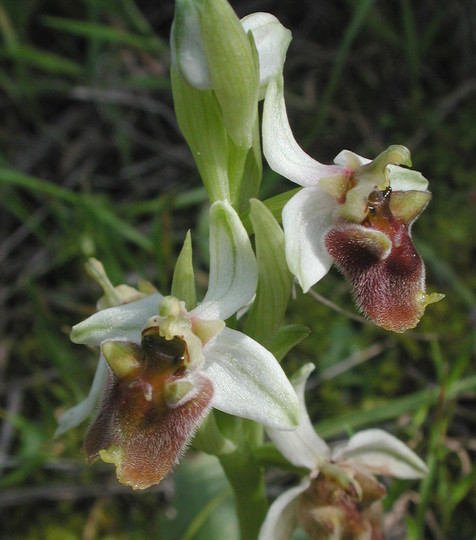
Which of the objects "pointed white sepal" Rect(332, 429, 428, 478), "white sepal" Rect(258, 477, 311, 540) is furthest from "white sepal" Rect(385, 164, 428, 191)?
"white sepal" Rect(258, 477, 311, 540)

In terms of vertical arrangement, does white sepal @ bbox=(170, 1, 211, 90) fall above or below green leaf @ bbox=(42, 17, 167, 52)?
above

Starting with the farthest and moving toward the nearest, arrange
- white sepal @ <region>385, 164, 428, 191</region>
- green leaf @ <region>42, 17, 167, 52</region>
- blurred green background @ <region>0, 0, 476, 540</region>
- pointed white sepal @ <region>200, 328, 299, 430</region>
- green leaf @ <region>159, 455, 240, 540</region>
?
green leaf @ <region>42, 17, 167, 52</region>
blurred green background @ <region>0, 0, 476, 540</region>
green leaf @ <region>159, 455, 240, 540</region>
white sepal @ <region>385, 164, 428, 191</region>
pointed white sepal @ <region>200, 328, 299, 430</region>

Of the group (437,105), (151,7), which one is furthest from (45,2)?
(437,105)

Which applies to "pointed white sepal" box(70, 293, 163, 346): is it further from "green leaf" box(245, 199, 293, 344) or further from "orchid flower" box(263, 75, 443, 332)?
"orchid flower" box(263, 75, 443, 332)

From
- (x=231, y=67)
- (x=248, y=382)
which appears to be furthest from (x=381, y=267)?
(x=231, y=67)

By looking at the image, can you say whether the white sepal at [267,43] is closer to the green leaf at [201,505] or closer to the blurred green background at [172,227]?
the blurred green background at [172,227]

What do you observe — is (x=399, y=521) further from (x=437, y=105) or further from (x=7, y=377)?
(x=437, y=105)
